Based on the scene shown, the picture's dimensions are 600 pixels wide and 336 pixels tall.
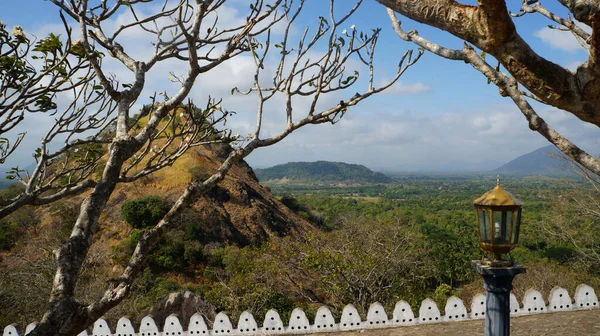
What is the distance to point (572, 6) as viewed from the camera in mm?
2189

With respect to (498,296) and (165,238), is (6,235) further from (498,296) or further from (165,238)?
(498,296)

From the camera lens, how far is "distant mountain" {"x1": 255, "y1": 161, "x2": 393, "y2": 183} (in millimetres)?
150625

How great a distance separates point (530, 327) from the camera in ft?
22.8

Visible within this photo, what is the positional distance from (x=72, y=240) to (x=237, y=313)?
8.32 metres

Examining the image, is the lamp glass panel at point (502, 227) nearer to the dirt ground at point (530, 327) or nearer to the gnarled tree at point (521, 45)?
the gnarled tree at point (521, 45)

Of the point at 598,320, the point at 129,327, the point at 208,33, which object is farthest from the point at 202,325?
the point at 598,320

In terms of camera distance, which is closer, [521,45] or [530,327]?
[521,45]

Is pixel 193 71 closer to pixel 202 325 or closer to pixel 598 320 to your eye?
pixel 202 325

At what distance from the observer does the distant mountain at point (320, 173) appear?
151 metres

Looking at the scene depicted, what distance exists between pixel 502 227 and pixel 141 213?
79.3ft

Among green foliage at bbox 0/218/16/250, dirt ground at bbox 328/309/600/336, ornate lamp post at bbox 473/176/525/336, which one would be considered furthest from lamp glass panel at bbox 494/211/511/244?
green foliage at bbox 0/218/16/250

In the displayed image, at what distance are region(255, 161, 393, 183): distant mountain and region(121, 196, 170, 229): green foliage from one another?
12000 cm

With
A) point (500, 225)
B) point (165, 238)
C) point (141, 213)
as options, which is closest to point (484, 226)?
point (500, 225)

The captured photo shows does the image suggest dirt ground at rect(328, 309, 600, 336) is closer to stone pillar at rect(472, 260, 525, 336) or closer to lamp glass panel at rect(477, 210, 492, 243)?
stone pillar at rect(472, 260, 525, 336)
